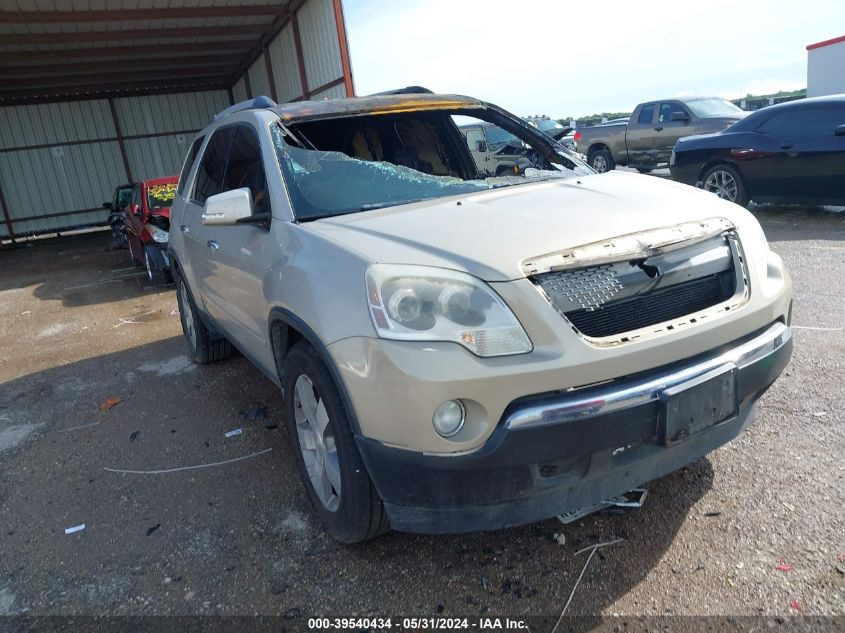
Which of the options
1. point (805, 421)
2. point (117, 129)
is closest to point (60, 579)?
point (805, 421)

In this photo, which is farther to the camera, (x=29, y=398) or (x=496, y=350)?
(x=29, y=398)

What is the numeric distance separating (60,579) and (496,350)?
2.15m

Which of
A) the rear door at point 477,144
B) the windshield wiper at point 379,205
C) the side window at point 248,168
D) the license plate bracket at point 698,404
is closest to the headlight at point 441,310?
the license plate bracket at point 698,404

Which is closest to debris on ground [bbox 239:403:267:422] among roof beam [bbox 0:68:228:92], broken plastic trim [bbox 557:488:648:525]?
broken plastic trim [bbox 557:488:648:525]

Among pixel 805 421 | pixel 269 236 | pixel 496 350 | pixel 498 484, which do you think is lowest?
pixel 805 421

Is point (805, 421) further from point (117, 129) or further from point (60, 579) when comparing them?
point (117, 129)

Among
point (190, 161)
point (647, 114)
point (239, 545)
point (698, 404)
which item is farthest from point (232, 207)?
point (647, 114)

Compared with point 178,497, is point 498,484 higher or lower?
higher

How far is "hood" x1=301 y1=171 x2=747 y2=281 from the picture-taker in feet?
7.47

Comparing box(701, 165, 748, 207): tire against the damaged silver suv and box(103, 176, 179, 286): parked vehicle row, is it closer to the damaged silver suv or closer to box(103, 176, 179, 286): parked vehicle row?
the damaged silver suv

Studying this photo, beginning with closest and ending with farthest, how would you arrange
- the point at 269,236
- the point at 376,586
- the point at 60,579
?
the point at 376,586 → the point at 60,579 → the point at 269,236

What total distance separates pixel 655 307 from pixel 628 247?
236mm

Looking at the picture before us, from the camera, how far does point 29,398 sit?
17.1 ft

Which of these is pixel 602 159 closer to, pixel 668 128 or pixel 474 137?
pixel 668 128
